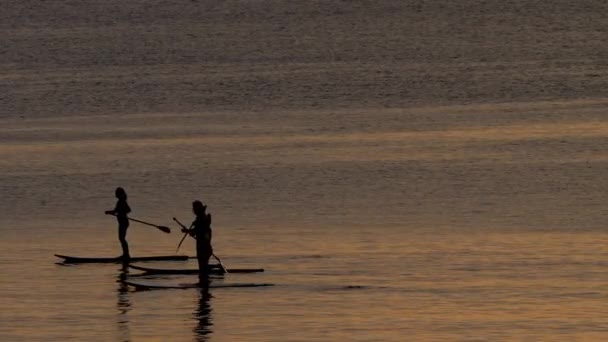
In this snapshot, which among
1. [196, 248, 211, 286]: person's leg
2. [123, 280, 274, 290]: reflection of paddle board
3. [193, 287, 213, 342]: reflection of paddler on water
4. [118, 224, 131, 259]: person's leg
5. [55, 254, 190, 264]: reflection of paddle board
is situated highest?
[118, 224, 131, 259]: person's leg

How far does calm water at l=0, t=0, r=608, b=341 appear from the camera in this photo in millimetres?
27312

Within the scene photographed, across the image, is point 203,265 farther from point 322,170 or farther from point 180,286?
point 322,170

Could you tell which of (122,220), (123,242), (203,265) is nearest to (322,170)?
(122,220)

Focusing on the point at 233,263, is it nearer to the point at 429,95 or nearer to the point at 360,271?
the point at 360,271

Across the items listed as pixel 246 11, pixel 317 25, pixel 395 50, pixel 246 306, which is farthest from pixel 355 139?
pixel 246 11

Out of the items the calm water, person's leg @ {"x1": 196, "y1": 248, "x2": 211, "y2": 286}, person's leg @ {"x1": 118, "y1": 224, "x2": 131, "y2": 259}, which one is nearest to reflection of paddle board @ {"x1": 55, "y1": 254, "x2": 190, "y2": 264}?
person's leg @ {"x1": 118, "y1": 224, "x2": 131, "y2": 259}

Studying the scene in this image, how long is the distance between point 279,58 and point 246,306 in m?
78.2

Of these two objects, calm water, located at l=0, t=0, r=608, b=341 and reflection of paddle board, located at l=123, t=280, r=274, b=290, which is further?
reflection of paddle board, located at l=123, t=280, r=274, b=290

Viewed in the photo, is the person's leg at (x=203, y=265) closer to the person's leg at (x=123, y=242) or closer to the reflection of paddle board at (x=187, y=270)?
the reflection of paddle board at (x=187, y=270)

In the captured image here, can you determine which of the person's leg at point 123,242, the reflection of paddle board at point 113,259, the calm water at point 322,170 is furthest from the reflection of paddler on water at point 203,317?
the reflection of paddle board at point 113,259

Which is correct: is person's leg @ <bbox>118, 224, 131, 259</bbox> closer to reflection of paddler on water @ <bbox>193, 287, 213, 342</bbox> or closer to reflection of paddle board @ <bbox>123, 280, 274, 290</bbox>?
reflection of paddle board @ <bbox>123, 280, 274, 290</bbox>

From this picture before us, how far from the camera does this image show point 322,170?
54031 millimetres

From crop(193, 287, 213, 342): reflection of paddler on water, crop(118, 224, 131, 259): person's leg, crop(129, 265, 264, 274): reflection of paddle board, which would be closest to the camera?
crop(193, 287, 213, 342): reflection of paddler on water

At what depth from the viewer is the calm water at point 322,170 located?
2731cm
